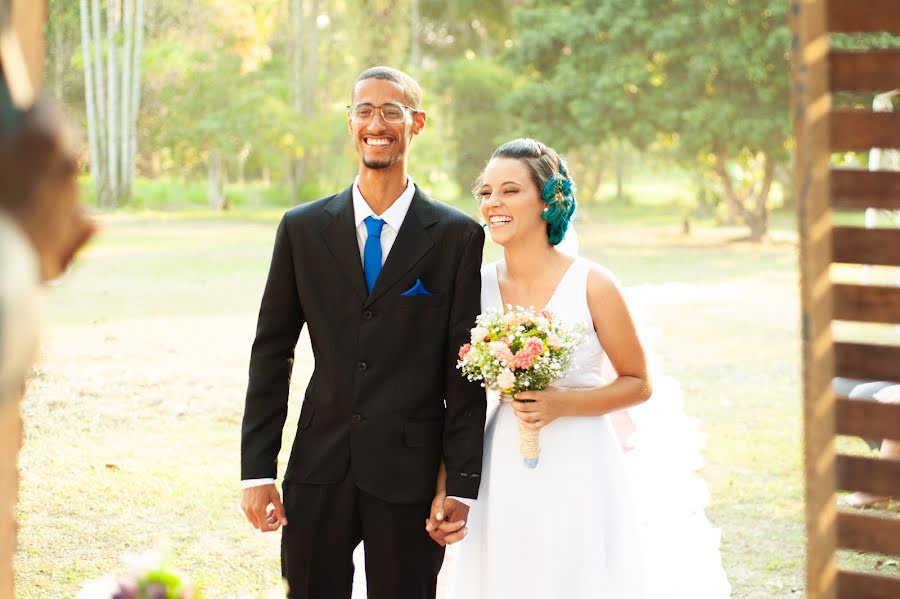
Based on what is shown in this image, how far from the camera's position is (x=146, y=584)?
198 cm

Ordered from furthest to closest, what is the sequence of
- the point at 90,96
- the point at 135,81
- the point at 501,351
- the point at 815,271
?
the point at 135,81 → the point at 90,96 → the point at 501,351 → the point at 815,271

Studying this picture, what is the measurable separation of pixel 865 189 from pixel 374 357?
1.68 metres

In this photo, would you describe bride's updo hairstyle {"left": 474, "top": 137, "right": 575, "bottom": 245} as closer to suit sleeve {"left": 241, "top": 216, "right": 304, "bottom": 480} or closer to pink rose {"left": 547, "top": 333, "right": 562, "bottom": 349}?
pink rose {"left": 547, "top": 333, "right": 562, "bottom": 349}

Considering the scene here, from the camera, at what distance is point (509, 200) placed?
13.3 feet

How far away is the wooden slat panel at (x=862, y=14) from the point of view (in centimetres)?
235

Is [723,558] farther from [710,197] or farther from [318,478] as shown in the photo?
[710,197]

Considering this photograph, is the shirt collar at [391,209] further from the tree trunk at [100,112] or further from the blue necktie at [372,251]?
the tree trunk at [100,112]

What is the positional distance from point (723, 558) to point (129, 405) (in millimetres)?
6429

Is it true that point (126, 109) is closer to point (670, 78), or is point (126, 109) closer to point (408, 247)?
point (670, 78)

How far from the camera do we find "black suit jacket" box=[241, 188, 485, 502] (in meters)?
3.62

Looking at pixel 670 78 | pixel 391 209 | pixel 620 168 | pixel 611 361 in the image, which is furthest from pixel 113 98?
pixel 391 209

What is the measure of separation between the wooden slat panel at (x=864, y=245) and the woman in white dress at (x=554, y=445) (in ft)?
5.75

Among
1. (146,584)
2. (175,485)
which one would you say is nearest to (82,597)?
(146,584)

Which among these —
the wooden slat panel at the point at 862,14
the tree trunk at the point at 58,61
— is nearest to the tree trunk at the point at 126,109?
the tree trunk at the point at 58,61
